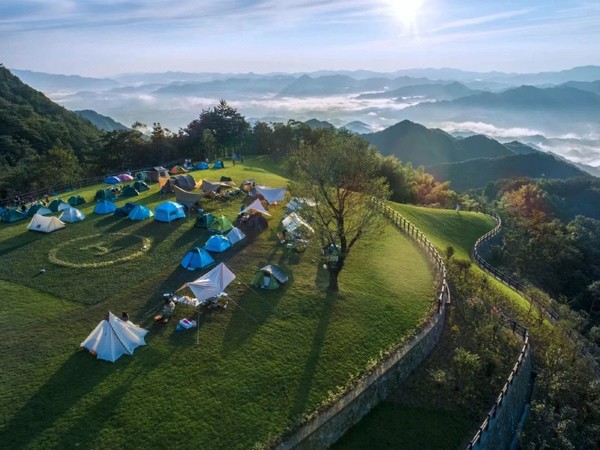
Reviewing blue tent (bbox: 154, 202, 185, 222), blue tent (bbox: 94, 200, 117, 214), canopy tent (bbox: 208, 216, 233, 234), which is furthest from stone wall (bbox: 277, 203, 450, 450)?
blue tent (bbox: 94, 200, 117, 214)

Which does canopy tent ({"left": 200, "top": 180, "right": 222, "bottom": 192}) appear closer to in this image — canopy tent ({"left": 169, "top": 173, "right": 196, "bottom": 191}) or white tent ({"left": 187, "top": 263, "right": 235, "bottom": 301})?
canopy tent ({"left": 169, "top": 173, "right": 196, "bottom": 191})

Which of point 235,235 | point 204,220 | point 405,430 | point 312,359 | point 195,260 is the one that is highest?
point 204,220

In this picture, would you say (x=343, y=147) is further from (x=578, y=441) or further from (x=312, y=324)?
(x=578, y=441)

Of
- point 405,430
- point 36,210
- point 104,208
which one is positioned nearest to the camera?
point 405,430

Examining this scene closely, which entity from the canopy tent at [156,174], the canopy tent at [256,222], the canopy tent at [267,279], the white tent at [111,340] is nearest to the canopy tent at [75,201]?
the canopy tent at [156,174]

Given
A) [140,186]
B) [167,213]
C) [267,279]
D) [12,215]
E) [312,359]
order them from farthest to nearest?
[140,186], [12,215], [167,213], [267,279], [312,359]

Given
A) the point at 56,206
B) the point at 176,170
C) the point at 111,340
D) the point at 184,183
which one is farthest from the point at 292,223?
the point at 176,170

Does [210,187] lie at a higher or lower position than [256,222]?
higher

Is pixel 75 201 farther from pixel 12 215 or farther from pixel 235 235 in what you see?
pixel 235 235
